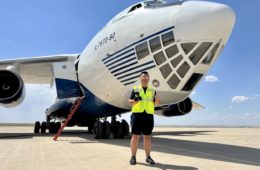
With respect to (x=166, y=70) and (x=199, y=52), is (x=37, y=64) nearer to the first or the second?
(x=166, y=70)

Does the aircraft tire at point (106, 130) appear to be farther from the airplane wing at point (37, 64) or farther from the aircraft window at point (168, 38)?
the aircraft window at point (168, 38)

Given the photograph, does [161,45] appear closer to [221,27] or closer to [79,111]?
[221,27]

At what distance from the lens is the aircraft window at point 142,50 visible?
724 cm

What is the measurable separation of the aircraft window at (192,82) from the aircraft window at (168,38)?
99 centimetres

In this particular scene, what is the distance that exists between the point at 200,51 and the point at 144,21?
1.73m

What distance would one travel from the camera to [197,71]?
273 inches

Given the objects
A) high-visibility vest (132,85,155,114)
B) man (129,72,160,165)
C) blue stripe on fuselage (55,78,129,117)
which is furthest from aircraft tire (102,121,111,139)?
high-visibility vest (132,85,155,114)

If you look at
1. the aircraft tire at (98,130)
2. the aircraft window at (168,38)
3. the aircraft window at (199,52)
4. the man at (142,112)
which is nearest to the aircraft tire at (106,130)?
the aircraft tire at (98,130)

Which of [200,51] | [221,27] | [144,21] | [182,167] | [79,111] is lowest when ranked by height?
[182,167]

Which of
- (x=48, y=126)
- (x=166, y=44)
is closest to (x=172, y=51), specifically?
(x=166, y=44)

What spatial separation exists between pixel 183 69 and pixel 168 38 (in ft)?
2.62

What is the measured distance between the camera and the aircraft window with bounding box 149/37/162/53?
6965 mm

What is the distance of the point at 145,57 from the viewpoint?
23.9ft

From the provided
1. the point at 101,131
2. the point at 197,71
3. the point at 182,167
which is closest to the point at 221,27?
the point at 197,71
